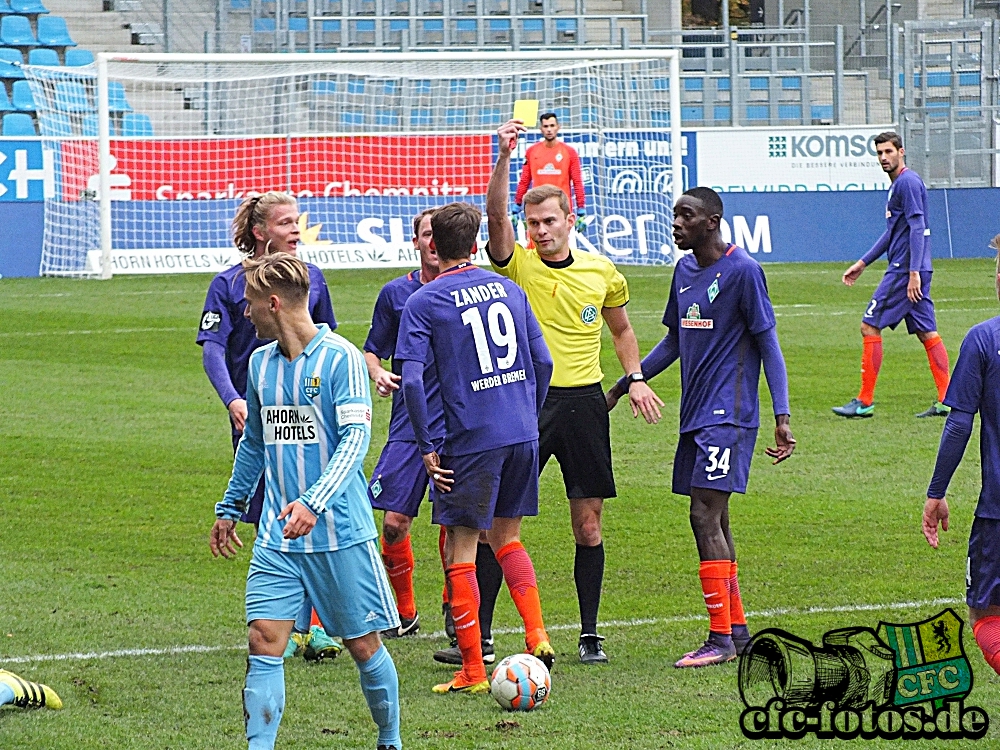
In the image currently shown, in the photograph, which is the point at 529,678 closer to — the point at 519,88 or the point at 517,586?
the point at 517,586

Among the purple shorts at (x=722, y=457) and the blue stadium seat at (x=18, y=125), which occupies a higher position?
the blue stadium seat at (x=18, y=125)

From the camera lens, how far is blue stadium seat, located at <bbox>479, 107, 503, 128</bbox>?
2370cm

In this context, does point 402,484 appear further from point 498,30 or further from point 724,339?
point 498,30

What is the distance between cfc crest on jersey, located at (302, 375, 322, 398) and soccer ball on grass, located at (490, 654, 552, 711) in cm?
139

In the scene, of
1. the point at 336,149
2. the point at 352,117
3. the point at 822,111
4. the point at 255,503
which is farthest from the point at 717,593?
the point at 822,111

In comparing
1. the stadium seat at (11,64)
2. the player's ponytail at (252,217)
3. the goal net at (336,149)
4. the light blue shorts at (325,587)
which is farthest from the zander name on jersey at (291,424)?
the stadium seat at (11,64)

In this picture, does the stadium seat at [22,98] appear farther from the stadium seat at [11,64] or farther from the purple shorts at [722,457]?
the purple shorts at [722,457]

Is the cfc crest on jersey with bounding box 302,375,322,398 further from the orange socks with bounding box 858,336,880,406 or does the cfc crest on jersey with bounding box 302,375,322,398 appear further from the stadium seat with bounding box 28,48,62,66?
the stadium seat with bounding box 28,48,62,66

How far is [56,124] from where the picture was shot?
22.6m

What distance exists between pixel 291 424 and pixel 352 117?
2029cm

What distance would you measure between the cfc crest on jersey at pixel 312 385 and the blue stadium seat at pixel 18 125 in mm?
22244

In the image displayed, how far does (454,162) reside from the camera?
22.8 m

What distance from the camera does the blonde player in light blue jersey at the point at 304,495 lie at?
4.43 metres

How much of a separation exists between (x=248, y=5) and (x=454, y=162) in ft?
26.8
